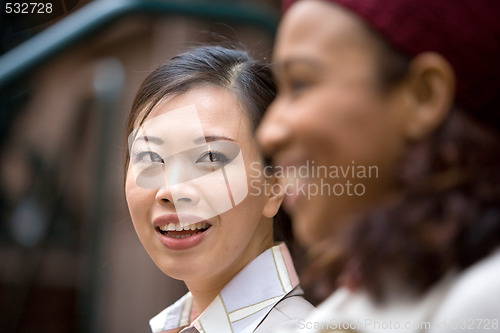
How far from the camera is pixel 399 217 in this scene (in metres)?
0.46

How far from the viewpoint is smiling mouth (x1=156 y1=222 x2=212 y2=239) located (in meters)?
0.74

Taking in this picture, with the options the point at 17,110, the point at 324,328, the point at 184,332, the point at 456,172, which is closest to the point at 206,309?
the point at 184,332

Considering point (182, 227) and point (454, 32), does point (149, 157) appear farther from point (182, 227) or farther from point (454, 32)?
point (454, 32)

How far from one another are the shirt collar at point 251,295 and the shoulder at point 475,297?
1.12 ft

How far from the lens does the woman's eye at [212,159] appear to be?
731mm

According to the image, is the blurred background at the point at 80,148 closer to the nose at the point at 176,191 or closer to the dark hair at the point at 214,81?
the dark hair at the point at 214,81

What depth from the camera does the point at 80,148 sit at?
1.73 metres

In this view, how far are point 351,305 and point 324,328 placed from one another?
27mm

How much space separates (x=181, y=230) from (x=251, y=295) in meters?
0.12

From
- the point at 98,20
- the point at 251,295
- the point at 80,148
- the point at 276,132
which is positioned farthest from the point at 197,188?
the point at 80,148

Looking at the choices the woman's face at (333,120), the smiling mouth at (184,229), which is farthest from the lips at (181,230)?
the woman's face at (333,120)

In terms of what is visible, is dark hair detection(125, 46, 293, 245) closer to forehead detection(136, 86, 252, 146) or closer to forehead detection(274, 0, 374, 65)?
forehead detection(136, 86, 252, 146)

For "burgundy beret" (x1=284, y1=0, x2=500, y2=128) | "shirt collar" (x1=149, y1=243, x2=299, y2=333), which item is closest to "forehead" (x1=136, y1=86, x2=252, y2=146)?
"shirt collar" (x1=149, y1=243, x2=299, y2=333)

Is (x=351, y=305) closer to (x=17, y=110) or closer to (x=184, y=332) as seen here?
(x=184, y=332)
